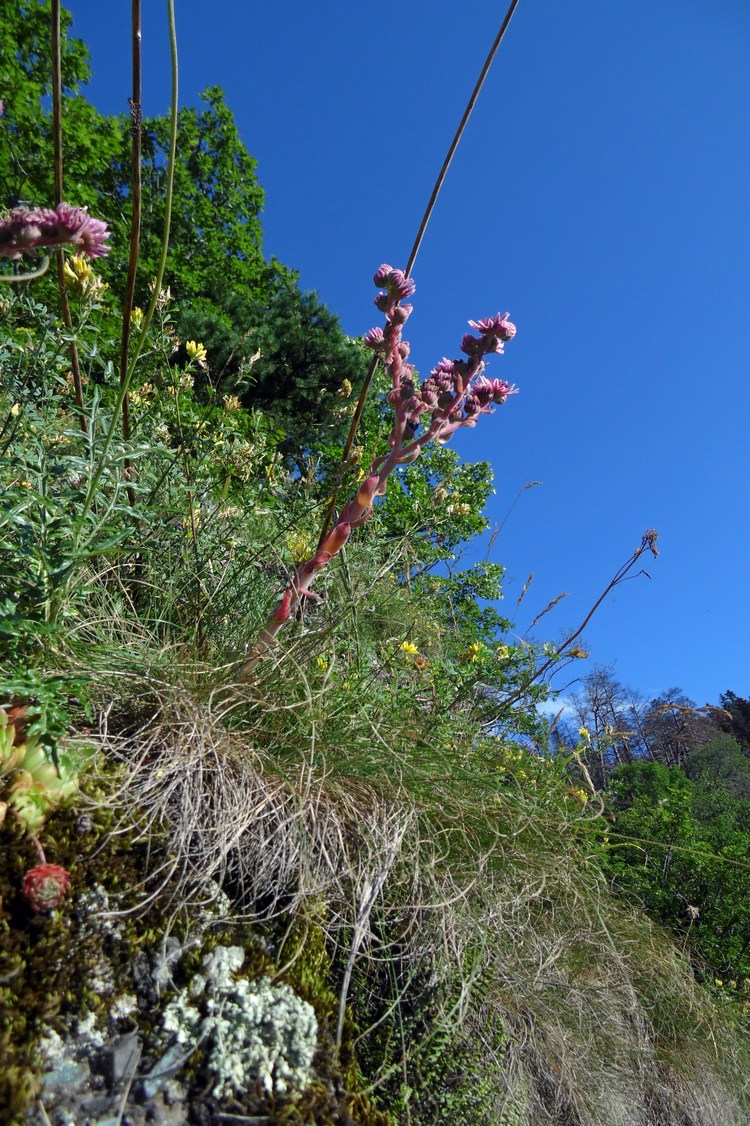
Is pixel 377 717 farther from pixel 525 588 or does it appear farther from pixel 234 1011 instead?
pixel 525 588

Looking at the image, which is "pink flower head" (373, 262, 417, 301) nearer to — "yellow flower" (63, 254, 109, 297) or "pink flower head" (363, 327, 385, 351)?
"pink flower head" (363, 327, 385, 351)

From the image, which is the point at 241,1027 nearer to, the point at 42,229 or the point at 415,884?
the point at 415,884

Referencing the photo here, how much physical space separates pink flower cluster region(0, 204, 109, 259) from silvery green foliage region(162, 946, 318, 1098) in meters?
1.18

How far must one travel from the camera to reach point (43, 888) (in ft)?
3.40

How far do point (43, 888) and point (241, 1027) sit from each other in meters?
0.40

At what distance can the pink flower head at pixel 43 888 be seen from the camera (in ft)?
3.40

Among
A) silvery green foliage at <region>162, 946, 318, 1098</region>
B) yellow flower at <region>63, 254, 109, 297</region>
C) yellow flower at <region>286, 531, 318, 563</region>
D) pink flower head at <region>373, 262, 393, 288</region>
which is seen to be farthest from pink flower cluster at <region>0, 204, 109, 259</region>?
yellow flower at <region>286, 531, 318, 563</region>

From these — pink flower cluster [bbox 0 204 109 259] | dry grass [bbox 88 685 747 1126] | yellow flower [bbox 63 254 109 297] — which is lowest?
dry grass [bbox 88 685 747 1126]

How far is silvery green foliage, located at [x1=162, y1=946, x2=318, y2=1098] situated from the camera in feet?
3.45

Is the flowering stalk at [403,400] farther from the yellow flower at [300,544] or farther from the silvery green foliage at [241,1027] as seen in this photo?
the yellow flower at [300,544]

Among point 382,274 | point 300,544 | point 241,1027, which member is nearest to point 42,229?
point 382,274

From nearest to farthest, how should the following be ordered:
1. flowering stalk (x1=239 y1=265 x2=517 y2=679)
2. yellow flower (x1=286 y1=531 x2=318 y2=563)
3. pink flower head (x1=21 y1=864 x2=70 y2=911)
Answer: pink flower head (x1=21 y1=864 x2=70 y2=911)
flowering stalk (x1=239 y1=265 x2=517 y2=679)
yellow flower (x1=286 y1=531 x2=318 y2=563)

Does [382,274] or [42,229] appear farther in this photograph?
[382,274]

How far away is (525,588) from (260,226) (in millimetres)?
15476
